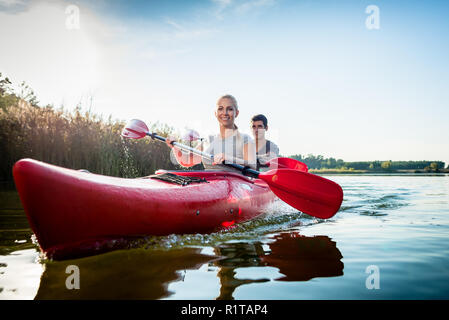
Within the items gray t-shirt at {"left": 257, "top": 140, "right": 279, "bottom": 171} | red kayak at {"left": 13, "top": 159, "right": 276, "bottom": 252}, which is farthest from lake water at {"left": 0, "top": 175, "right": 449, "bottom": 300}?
gray t-shirt at {"left": 257, "top": 140, "right": 279, "bottom": 171}

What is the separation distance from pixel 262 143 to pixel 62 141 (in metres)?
4.91

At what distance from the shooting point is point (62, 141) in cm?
775

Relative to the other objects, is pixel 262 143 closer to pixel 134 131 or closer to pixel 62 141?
pixel 134 131

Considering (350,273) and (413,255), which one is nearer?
(350,273)

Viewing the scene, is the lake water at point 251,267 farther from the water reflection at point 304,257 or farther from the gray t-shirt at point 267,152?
the gray t-shirt at point 267,152

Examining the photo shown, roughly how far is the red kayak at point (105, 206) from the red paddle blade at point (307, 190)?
0.69m

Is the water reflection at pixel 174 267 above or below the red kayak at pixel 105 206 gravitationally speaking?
below

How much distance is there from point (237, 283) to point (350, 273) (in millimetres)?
725

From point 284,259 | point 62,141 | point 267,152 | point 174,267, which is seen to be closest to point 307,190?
point 284,259

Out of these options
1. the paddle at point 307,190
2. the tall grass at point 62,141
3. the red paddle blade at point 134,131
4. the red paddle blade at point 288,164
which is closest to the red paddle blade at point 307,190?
the paddle at point 307,190

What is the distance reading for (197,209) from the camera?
9.07ft

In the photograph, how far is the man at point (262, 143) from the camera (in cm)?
519

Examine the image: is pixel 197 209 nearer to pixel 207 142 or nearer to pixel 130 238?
pixel 130 238
